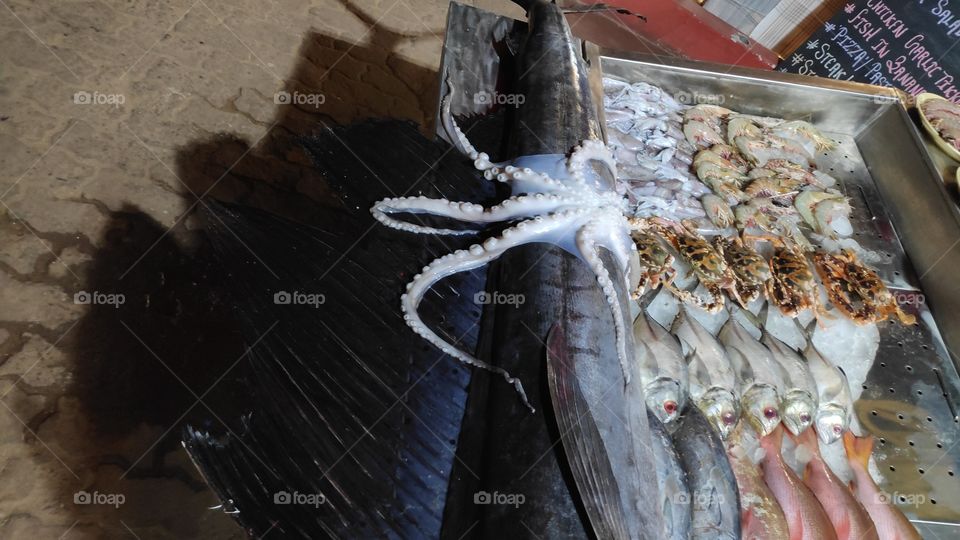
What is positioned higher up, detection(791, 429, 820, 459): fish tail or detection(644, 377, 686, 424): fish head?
detection(644, 377, 686, 424): fish head

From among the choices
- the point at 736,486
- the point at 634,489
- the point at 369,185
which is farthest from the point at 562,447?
the point at 369,185

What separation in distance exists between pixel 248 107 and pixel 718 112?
3.13 metres

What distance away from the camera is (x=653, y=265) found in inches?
104

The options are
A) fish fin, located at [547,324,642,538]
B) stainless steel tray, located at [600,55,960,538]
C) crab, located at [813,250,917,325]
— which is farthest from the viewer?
crab, located at [813,250,917,325]

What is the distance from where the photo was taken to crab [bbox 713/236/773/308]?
2822 mm

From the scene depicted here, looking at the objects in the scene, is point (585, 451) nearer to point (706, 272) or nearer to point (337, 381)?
point (337, 381)

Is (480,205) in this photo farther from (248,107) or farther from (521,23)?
(248,107)

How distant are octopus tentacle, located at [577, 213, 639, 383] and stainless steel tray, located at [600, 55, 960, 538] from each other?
62.1 inches

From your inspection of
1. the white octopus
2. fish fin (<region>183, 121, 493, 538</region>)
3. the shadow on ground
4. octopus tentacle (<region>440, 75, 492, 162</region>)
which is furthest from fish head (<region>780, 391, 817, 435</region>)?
the shadow on ground

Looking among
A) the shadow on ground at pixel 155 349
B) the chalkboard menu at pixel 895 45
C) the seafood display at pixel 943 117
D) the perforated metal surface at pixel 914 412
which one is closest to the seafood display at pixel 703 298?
the perforated metal surface at pixel 914 412

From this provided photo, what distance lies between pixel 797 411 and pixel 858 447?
0.34 metres

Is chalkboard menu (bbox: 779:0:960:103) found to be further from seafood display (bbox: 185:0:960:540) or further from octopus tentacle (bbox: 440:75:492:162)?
octopus tentacle (bbox: 440:75:492:162)

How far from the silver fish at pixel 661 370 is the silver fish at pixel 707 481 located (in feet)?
0.25

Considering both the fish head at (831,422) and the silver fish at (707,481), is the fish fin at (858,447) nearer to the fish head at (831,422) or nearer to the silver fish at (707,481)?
the fish head at (831,422)
